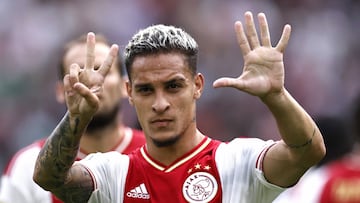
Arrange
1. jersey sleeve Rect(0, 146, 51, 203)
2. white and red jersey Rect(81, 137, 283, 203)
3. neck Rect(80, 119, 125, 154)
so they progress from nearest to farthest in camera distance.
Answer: white and red jersey Rect(81, 137, 283, 203) → jersey sleeve Rect(0, 146, 51, 203) → neck Rect(80, 119, 125, 154)

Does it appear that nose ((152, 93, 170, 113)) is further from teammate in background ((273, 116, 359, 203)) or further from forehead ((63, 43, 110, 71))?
teammate in background ((273, 116, 359, 203))

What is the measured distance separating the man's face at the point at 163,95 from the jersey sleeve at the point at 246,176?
299 millimetres

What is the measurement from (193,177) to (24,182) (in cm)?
220

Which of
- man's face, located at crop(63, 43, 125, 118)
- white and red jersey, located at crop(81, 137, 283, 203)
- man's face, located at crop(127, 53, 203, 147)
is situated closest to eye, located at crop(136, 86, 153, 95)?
man's face, located at crop(127, 53, 203, 147)

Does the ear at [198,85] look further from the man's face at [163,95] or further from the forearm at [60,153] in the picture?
the forearm at [60,153]

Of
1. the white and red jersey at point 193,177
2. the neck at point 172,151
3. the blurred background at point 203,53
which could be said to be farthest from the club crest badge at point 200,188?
the blurred background at point 203,53

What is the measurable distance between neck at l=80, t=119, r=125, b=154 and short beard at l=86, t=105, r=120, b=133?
2 centimetres

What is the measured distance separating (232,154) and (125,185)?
0.58 meters

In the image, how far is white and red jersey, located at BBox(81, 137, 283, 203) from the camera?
500cm

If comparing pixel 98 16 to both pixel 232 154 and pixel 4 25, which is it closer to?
pixel 4 25

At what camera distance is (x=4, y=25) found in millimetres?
14133

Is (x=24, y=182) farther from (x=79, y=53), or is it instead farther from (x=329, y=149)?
(x=329, y=149)

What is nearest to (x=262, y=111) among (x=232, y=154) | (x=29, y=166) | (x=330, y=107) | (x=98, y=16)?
(x=330, y=107)

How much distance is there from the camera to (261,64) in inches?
187
